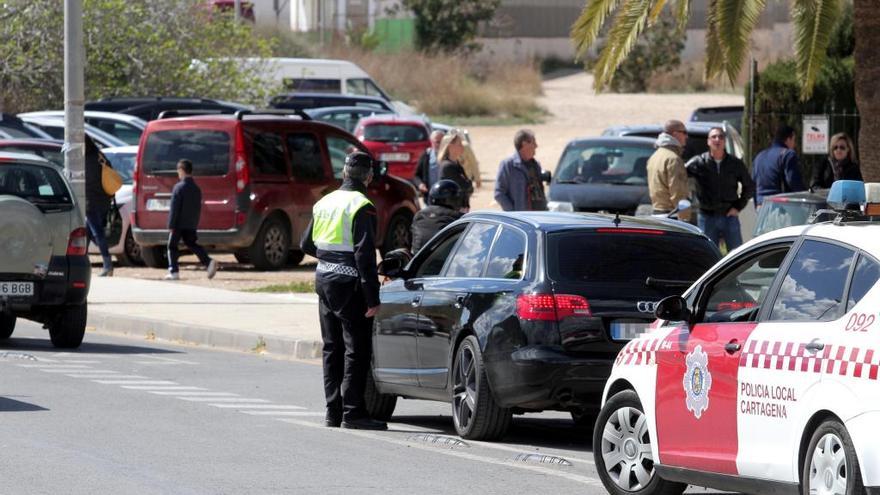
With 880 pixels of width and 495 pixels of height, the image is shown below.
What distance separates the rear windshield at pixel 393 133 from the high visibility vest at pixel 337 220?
84.8 ft

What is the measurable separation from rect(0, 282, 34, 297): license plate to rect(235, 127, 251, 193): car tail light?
7.87m

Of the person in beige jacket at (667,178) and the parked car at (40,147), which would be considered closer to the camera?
the person in beige jacket at (667,178)

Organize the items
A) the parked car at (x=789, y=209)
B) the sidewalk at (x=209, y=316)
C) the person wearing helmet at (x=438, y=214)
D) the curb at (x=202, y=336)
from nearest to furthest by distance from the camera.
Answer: the person wearing helmet at (x=438, y=214) < the parked car at (x=789, y=209) < the curb at (x=202, y=336) < the sidewalk at (x=209, y=316)

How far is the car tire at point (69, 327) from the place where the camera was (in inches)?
635

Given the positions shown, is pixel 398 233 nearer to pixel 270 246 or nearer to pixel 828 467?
pixel 270 246

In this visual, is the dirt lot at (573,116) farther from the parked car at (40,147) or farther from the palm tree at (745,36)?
the palm tree at (745,36)

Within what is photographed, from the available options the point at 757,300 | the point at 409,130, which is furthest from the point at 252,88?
the point at 757,300

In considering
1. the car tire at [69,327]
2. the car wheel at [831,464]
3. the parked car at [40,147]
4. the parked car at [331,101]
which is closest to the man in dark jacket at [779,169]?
the car tire at [69,327]

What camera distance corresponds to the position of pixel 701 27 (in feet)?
253

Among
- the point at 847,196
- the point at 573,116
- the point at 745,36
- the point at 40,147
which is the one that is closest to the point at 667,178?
the point at 745,36

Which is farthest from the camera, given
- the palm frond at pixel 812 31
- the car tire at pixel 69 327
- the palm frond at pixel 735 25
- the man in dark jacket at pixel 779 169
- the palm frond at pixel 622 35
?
the man in dark jacket at pixel 779 169

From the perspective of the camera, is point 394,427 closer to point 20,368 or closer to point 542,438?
point 542,438

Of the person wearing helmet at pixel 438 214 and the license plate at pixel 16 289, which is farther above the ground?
the person wearing helmet at pixel 438 214

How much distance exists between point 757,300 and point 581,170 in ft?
53.3
